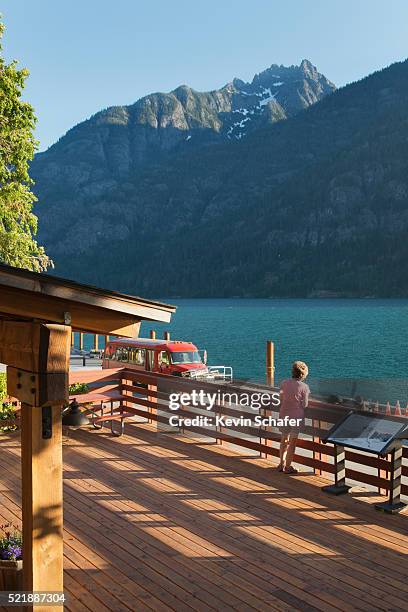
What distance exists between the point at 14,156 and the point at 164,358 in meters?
12.2

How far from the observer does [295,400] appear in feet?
30.3

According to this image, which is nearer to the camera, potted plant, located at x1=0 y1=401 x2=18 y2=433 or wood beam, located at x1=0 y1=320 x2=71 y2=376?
wood beam, located at x1=0 y1=320 x2=71 y2=376

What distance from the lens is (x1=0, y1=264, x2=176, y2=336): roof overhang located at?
4.54 metres

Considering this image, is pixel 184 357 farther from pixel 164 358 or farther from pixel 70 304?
pixel 70 304

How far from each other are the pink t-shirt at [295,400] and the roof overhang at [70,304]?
4.05 m

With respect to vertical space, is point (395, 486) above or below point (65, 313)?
below

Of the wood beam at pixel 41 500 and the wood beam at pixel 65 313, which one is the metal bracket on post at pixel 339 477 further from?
the wood beam at pixel 41 500

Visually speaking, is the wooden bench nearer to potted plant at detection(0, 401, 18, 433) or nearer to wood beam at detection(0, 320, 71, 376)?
potted plant at detection(0, 401, 18, 433)

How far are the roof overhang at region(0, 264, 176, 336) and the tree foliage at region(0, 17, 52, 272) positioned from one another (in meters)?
13.5

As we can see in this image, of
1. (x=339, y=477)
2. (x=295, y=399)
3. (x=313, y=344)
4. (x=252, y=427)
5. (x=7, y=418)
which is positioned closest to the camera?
(x=339, y=477)

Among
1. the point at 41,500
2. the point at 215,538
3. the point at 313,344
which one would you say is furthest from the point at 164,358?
the point at 313,344

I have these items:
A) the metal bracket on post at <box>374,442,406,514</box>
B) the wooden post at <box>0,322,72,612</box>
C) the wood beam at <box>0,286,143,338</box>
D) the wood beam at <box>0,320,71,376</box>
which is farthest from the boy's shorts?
the wood beam at <box>0,320,71,376</box>

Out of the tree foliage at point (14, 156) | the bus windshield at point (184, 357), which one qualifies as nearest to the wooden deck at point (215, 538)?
the tree foliage at point (14, 156)

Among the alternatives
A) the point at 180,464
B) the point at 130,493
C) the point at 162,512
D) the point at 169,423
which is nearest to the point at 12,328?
the point at 162,512
